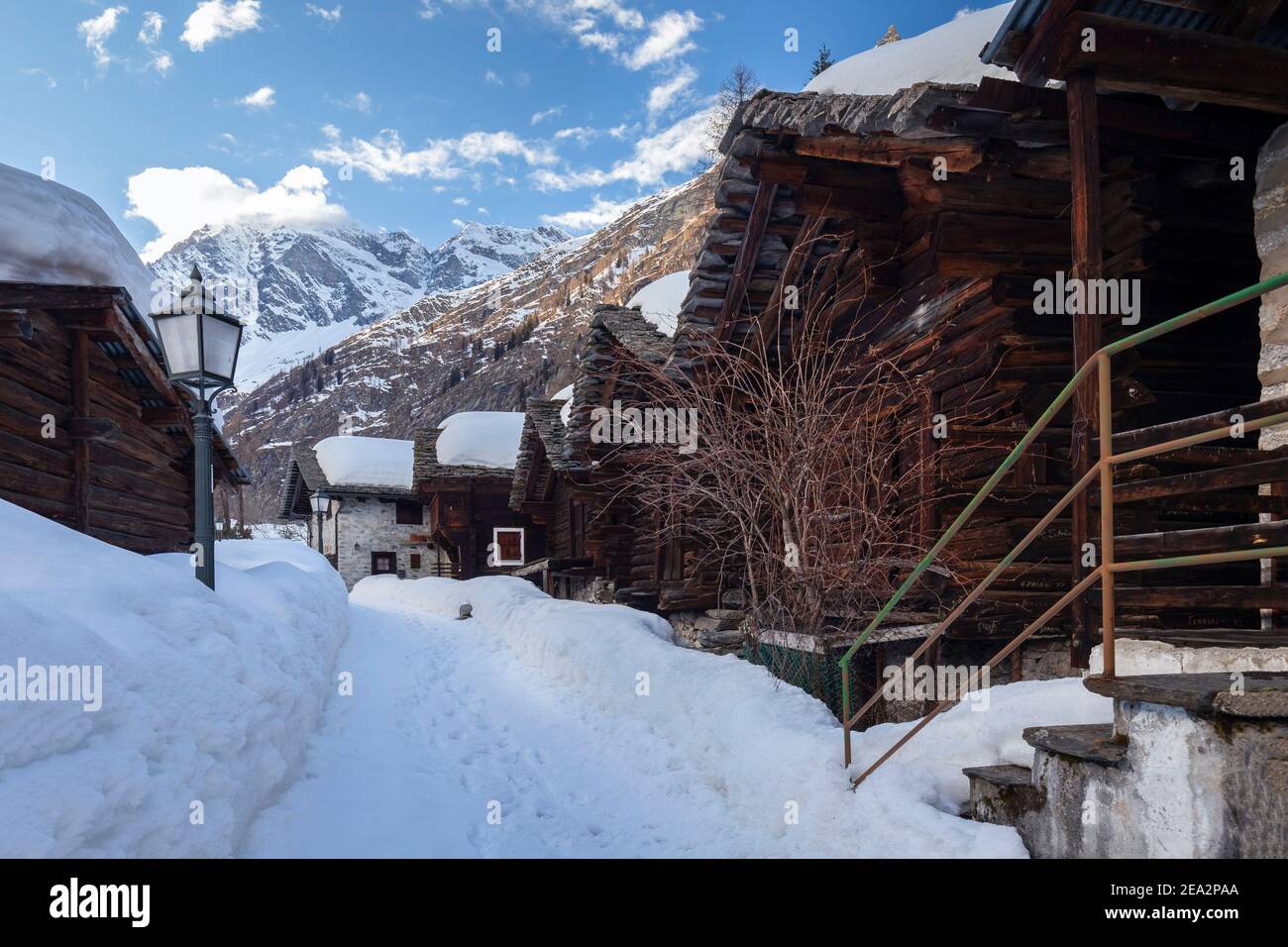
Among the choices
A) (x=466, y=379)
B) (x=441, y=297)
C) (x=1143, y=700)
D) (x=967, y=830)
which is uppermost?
(x=441, y=297)

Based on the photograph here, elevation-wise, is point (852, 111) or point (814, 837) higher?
point (852, 111)

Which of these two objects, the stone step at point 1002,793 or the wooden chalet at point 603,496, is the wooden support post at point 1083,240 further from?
the wooden chalet at point 603,496

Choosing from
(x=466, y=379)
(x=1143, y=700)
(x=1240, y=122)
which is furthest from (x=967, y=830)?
(x=466, y=379)

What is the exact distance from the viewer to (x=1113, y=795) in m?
2.90

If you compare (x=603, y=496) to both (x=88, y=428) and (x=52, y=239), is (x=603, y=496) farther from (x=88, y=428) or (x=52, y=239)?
(x=52, y=239)

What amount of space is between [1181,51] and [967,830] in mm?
4812

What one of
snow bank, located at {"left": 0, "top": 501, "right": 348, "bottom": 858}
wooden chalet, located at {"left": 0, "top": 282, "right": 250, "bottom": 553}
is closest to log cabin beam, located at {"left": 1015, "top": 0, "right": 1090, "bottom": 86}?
snow bank, located at {"left": 0, "top": 501, "right": 348, "bottom": 858}

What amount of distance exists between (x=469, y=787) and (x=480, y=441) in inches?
907

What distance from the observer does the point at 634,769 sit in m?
5.85

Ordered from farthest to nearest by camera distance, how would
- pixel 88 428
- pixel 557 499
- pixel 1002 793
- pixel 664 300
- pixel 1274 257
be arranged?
pixel 557 499
pixel 664 300
pixel 88 428
pixel 1274 257
pixel 1002 793

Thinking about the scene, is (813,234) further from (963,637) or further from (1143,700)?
(1143,700)

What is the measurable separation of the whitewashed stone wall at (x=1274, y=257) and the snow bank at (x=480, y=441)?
23766mm

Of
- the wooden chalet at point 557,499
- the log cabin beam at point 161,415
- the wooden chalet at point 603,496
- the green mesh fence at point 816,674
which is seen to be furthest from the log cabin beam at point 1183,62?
the log cabin beam at point 161,415

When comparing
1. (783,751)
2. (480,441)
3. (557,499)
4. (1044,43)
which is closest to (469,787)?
(783,751)
